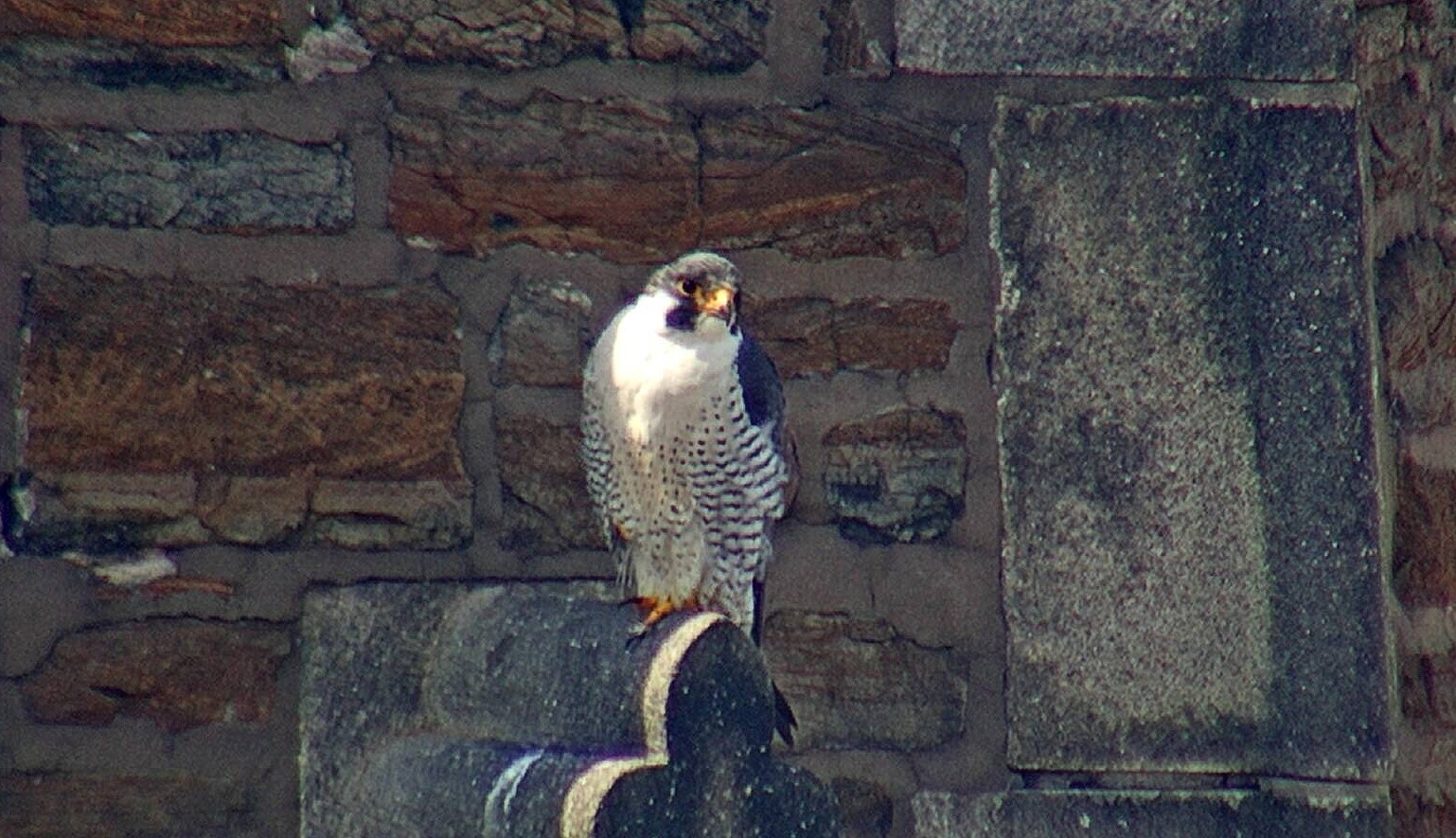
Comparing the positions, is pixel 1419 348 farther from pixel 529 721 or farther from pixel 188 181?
Answer: pixel 188 181

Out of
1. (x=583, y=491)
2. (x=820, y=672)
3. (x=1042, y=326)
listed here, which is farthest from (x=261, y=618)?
(x=1042, y=326)

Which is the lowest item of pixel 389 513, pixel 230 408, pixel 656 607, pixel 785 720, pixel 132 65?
pixel 785 720

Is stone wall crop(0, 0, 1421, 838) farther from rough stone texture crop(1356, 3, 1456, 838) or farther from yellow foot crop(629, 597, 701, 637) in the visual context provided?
yellow foot crop(629, 597, 701, 637)

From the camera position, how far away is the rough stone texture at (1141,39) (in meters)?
2.83

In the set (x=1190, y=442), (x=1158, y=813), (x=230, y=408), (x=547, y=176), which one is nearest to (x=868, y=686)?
(x=1158, y=813)

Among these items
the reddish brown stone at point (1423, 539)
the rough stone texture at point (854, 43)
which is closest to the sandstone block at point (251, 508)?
the rough stone texture at point (854, 43)

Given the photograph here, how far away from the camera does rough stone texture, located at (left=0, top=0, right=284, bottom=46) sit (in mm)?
2672

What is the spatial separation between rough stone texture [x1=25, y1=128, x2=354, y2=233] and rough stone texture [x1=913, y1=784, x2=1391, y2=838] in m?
1.09

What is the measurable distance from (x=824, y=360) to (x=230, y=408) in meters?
0.75

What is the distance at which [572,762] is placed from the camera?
86.0 inches

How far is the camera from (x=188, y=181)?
2.73 m

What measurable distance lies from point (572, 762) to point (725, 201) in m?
0.92

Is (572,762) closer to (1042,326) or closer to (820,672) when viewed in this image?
(820,672)

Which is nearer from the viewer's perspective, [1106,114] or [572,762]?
[572,762]
